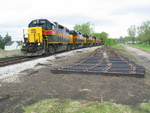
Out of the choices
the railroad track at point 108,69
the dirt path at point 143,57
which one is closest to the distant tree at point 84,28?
the dirt path at point 143,57

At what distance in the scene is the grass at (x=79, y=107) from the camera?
3.51 m

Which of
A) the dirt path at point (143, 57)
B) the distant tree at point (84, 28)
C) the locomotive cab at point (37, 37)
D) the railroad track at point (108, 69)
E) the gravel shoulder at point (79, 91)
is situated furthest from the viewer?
the distant tree at point (84, 28)

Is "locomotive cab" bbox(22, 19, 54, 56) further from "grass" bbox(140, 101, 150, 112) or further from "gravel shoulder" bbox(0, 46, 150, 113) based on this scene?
"grass" bbox(140, 101, 150, 112)

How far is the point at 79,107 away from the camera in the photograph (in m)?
3.71

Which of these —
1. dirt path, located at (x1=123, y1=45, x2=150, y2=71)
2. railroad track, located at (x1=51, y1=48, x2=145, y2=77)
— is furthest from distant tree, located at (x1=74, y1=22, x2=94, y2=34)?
railroad track, located at (x1=51, y1=48, x2=145, y2=77)

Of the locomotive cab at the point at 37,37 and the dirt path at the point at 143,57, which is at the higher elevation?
the locomotive cab at the point at 37,37

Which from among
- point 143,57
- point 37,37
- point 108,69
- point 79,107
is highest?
point 37,37

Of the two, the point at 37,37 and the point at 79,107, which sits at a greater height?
the point at 37,37

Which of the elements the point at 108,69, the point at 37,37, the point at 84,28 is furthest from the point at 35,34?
the point at 84,28

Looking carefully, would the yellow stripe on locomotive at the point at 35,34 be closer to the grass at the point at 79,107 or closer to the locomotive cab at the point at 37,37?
the locomotive cab at the point at 37,37

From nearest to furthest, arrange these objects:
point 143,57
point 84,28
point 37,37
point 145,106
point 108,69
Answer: point 145,106
point 108,69
point 37,37
point 143,57
point 84,28

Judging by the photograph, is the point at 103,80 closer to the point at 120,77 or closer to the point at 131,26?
the point at 120,77

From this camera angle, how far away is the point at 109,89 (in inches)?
196

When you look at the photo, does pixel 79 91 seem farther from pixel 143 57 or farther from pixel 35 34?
pixel 143 57
